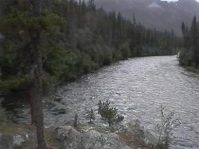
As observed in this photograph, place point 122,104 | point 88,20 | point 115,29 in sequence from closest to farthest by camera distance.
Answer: point 122,104, point 88,20, point 115,29

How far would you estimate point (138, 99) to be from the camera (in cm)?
4138

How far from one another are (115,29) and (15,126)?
379ft

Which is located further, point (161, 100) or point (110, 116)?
point (161, 100)

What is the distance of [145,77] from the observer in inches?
2443

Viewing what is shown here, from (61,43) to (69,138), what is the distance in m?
13.4

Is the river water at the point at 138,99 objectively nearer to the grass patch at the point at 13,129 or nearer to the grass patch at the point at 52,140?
the grass patch at the point at 13,129

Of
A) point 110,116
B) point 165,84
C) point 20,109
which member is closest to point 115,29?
point 165,84

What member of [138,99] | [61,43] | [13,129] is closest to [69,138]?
[13,129]

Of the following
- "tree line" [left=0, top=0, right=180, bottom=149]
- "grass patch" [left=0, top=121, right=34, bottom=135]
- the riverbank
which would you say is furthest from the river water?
"grass patch" [left=0, top=121, right=34, bottom=135]

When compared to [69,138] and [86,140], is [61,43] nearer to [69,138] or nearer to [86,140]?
[69,138]

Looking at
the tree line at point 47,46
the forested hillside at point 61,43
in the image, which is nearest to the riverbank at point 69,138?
the tree line at point 47,46

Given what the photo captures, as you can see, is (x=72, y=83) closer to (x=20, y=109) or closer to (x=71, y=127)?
(x=20, y=109)

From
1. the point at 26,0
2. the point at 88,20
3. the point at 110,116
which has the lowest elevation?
the point at 110,116

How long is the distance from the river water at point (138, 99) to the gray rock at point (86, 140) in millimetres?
6372
